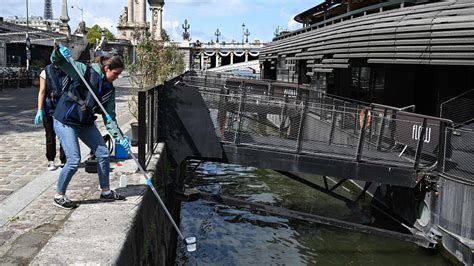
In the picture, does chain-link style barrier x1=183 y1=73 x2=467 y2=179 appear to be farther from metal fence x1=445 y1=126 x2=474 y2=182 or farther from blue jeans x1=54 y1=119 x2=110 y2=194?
blue jeans x1=54 y1=119 x2=110 y2=194

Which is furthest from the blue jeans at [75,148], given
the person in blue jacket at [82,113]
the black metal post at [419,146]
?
the black metal post at [419,146]

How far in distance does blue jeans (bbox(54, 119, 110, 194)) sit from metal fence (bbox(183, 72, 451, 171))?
4.24 metres

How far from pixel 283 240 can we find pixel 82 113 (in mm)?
6419

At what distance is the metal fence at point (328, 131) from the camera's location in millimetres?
10156

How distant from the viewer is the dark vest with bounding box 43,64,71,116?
593 cm

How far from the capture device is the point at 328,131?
10.7m

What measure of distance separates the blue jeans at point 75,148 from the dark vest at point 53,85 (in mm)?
482

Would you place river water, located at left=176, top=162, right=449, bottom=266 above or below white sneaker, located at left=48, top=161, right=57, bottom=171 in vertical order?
below

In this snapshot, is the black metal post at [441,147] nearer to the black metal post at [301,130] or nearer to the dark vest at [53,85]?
the black metal post at [301,130]

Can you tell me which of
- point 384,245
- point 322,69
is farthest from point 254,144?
point 322,69

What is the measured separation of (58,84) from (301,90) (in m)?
14.3

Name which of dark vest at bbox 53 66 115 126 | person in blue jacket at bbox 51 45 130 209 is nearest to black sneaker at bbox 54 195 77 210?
person in blue jacket at bbox 51 45 130 209

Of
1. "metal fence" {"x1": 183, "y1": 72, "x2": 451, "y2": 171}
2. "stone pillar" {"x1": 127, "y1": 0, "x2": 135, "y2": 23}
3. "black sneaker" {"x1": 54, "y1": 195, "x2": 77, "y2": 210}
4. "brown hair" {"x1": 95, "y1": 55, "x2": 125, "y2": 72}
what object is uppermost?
"stone pillar" {"x1": 127, "y1": 0, "x2": 135, "y2": 23}

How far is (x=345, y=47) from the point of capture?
59.8 feet
